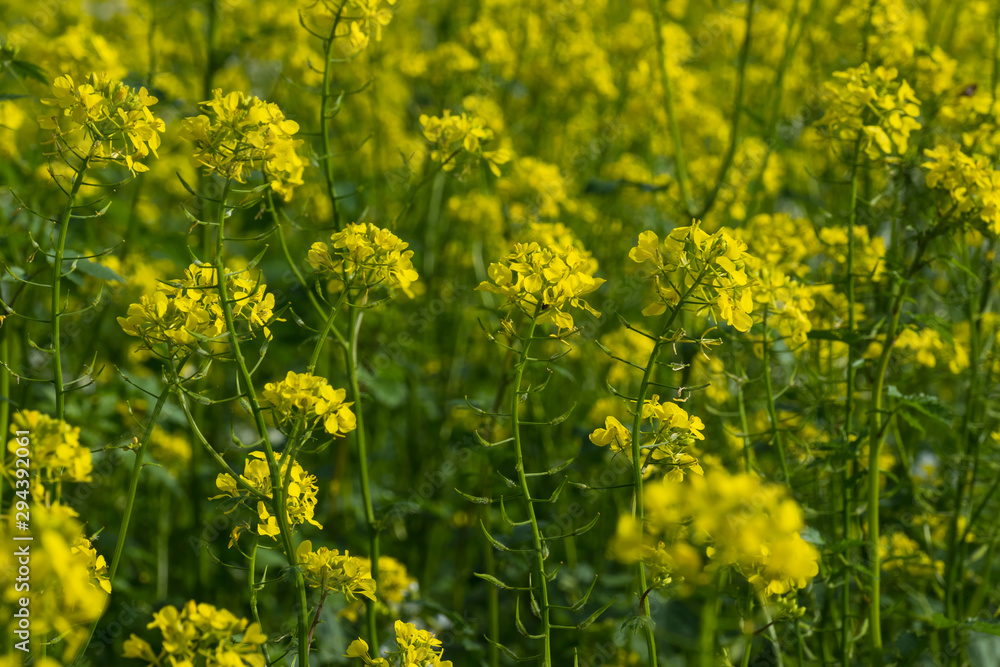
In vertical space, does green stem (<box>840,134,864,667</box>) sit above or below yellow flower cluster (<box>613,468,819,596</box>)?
above

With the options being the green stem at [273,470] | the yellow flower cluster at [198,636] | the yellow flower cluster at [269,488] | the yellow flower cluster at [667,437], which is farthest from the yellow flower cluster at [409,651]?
the yellow flower cluster at [667,437]

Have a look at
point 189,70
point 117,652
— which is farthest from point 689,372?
point 189,70

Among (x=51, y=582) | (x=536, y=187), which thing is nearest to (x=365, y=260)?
(x=51, y=582)

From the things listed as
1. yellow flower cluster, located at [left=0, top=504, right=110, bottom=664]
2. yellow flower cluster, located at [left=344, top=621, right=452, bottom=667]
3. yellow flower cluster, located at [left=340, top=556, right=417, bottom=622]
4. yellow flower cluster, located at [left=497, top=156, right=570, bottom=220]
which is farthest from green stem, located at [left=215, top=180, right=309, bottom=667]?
yellow flower cluster, located at [left=497, top=156, right=570, bottom=220]

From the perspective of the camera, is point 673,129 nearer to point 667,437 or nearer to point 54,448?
point 667,437

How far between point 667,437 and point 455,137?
117 cm

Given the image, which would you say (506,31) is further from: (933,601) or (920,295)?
(933,601)

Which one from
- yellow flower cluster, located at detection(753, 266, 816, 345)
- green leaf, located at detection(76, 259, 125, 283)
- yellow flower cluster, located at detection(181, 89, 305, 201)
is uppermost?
yellow flower cluster, located at detection(753, 266, 816, 345)

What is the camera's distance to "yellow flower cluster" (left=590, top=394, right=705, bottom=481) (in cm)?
173

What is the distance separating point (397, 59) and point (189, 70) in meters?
1.15

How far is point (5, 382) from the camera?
227 centimetres

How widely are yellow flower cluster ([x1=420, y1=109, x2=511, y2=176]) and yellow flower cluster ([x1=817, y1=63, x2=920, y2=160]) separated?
98cm

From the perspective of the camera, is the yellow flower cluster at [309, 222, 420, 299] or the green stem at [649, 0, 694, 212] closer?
the yellow flower cluster at [309, 222, 420, 299]

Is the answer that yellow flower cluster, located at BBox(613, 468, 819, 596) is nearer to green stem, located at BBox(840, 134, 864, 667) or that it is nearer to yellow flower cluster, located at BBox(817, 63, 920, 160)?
green stem, located at BBox(840, 134, 864, 667)
